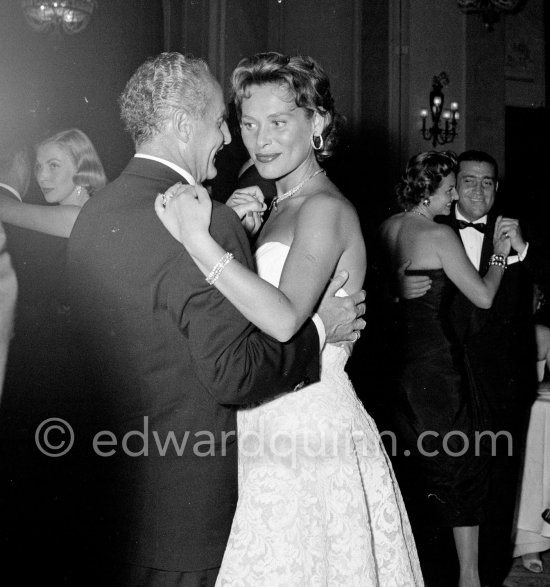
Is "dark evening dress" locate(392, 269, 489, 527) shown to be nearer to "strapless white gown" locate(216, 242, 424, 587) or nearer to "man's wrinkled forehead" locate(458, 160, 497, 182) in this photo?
"man's wrinkled forehead" locate(458, 160, 497, 182)

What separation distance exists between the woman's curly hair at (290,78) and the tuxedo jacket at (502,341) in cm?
171

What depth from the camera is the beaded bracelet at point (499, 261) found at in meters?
3.47

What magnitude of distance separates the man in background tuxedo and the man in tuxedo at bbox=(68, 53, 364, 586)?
74.7 inches

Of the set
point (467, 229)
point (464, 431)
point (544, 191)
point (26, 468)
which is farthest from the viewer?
point (544, 191)

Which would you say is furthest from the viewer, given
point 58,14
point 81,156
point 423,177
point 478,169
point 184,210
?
point 58,14

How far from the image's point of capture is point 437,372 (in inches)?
127

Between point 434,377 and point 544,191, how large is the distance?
7.09m

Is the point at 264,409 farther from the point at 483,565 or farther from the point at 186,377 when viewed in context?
the point at 483,565

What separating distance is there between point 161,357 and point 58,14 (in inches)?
135

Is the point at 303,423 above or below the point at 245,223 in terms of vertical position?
below

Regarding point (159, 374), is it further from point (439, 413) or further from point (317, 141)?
point (439, 413)

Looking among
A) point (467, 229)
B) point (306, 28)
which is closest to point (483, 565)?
point (467, 229)

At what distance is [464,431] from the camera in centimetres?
320

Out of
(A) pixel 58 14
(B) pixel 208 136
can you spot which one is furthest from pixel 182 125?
(A) pixel 58 14
